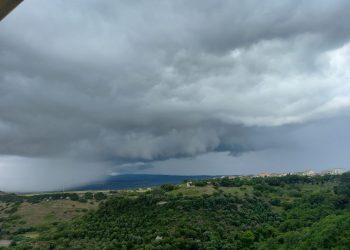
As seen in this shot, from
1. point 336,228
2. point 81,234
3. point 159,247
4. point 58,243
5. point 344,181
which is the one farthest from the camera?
point 344,181

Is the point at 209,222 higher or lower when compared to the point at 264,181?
lower

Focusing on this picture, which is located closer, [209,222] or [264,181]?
[209,222]

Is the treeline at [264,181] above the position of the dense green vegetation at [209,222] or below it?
above

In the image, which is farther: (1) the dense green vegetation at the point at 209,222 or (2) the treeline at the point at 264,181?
(2) the treeline at the point at 264,181

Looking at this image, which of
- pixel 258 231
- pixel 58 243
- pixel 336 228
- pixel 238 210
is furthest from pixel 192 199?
pixel 336 228

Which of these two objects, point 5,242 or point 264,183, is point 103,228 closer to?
point 5,242

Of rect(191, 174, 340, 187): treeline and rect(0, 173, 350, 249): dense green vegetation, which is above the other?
rect(191, 174, 340, 187): treeline

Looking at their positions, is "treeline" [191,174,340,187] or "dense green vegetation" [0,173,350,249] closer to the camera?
"dense green vegetation" [0,173,350,249]

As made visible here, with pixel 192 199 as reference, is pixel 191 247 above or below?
below
